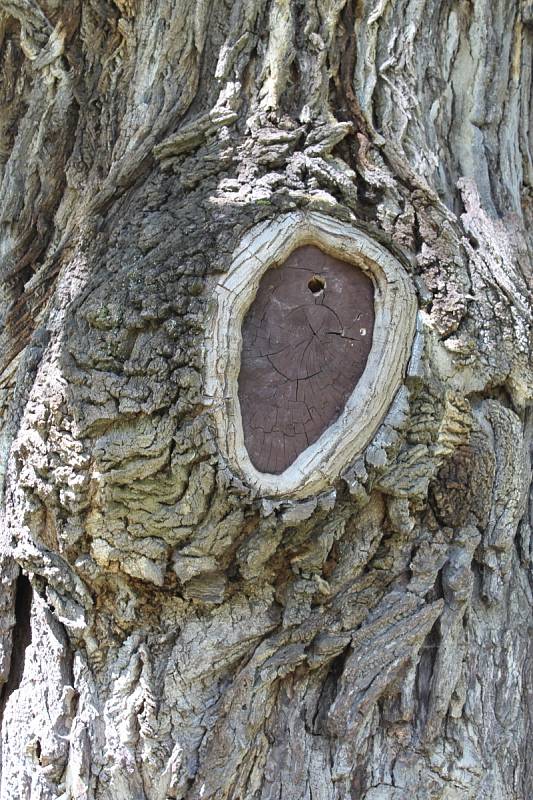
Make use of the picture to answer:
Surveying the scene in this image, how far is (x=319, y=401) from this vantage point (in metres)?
1.97

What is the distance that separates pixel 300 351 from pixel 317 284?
0.19m

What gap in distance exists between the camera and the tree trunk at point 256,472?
1903 mm

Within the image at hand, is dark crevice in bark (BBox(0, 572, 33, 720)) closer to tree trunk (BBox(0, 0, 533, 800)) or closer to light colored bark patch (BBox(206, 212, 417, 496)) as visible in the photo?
tree trunk (BBox(0, 0, 533, 800))

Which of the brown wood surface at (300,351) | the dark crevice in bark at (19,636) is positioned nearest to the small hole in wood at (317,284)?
the brown wood surface at (300,351)

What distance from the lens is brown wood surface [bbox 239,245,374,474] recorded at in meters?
1.95

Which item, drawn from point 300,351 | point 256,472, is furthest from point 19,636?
point 300,351

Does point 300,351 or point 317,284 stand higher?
point 317,284

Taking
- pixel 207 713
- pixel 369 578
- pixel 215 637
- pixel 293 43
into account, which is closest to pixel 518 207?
pixel 293 43

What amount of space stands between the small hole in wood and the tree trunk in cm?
8

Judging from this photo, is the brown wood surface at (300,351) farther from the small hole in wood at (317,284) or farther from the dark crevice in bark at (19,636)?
the dark crevice in bark at (19,636)

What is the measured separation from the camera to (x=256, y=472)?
191cm

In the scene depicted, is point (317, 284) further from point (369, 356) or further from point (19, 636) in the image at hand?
point (19, 636)

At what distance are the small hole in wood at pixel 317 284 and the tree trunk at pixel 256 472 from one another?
8 centimetres

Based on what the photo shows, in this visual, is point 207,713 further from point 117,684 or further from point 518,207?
point 518,207
